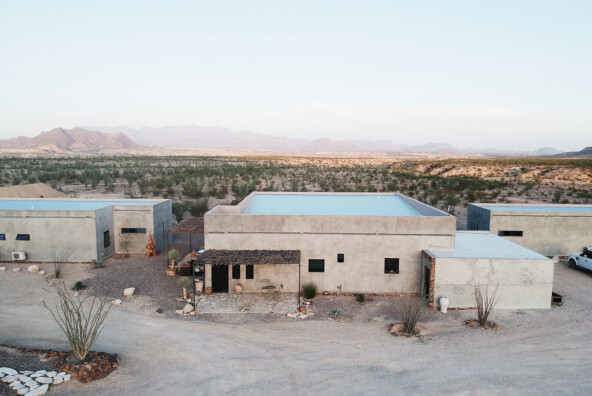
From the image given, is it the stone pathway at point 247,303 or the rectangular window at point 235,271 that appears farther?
the rectangular window at point 235,271

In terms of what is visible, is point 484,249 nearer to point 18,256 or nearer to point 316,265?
point 316,265

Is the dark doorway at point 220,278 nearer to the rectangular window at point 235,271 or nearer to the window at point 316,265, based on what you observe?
the rectangular window at point 235,271

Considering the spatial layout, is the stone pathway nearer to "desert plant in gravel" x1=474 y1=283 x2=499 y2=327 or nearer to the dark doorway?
the dark doorway

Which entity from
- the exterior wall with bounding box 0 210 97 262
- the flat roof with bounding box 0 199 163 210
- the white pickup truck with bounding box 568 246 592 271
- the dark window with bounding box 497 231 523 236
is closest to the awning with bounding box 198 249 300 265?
the exterior wall with bounding box 0 210 97 262

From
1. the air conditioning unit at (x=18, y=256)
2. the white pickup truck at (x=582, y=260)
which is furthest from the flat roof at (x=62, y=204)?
the white pickup truck at (x=582, y=260)

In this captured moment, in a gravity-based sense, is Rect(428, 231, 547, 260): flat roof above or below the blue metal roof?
below

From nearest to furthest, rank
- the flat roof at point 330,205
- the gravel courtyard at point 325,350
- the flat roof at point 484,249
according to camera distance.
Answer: the gravel courtyard at point 325,350, the flat roof at point 484,249, the flat roof at point 330,205
